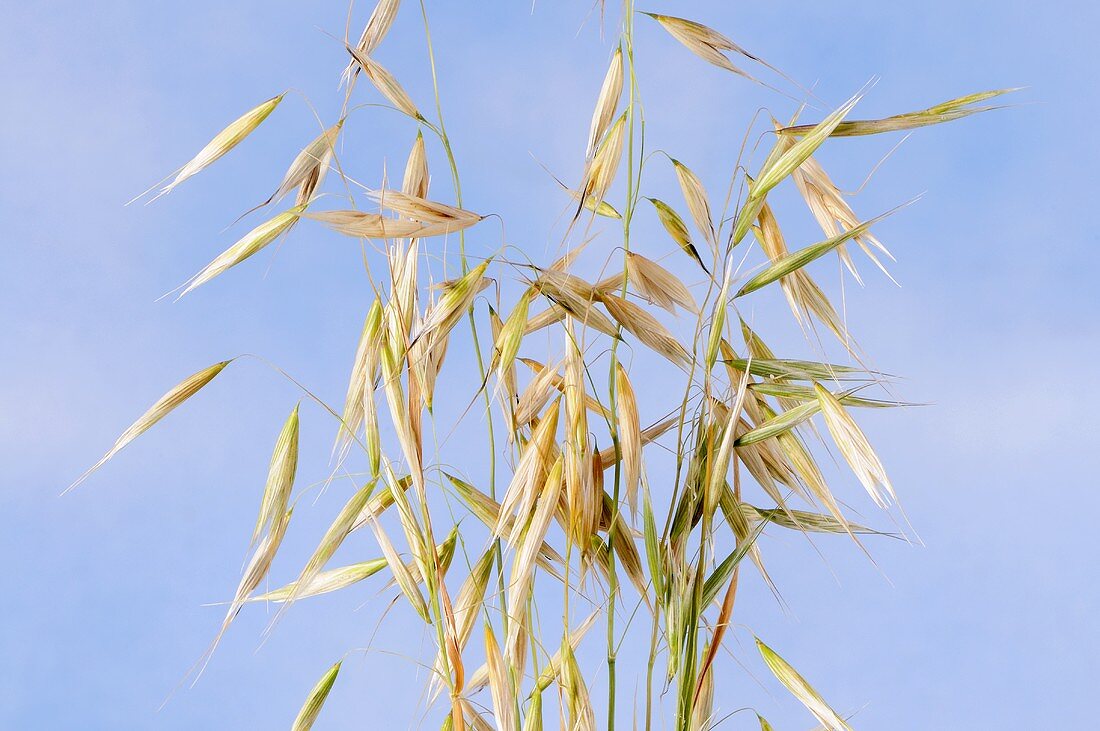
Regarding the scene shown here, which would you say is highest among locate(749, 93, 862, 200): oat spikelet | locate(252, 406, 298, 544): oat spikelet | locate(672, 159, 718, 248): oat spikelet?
locate(672, 159, 718, 248): oat spikelet

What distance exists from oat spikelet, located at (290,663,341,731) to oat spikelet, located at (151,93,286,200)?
1.65 ft

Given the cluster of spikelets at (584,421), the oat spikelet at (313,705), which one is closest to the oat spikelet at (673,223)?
the cluster of spikelets at (584,421)

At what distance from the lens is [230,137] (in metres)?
0.95

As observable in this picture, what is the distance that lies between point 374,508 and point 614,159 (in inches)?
15.8

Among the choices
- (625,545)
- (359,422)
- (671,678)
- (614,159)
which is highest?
(614,159)

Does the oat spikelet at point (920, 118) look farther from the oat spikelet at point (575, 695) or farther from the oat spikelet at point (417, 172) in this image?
the oat spikelet at point (575, 695)

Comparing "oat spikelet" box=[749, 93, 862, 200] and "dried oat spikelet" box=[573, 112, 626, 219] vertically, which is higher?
"dried oat spikelet" box=[573, 112, 626, 219]

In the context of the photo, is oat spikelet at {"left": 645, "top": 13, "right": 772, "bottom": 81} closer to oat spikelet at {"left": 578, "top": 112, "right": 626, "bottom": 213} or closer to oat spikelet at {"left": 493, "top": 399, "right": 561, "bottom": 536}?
oat spikelet at {"left": 578, "top": 112, "right": 626, "bottom": 213}

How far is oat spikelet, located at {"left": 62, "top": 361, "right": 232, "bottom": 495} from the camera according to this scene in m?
0.95

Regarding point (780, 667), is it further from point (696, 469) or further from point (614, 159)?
point (614, 159)

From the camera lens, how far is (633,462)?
910 millimetres

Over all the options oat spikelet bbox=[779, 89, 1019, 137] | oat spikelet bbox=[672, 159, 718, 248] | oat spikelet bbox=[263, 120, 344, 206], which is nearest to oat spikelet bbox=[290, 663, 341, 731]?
oat spikelet bbox=[263, 120, 344, 206]

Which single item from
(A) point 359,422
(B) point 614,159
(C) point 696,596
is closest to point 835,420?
(C) point 696,596

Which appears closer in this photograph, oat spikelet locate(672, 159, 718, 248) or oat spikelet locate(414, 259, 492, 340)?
oat spikelet locate(414, 259, 492, 340)
